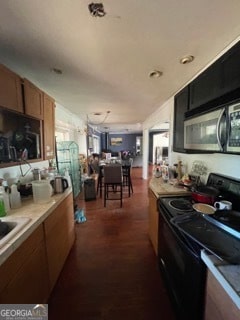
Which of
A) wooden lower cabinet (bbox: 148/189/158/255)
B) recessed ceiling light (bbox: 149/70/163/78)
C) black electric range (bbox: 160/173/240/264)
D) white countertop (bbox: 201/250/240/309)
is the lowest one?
wooden lower cabinet (bbox: 148/189/158/255)

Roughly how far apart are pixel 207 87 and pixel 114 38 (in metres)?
0.87

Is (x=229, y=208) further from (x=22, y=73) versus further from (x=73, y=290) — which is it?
(x=22, y=73)

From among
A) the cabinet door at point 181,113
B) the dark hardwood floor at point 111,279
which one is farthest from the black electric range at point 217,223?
the dark hardwood floor at point 111,279

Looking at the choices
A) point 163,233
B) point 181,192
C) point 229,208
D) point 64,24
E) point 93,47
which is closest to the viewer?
point 64,24

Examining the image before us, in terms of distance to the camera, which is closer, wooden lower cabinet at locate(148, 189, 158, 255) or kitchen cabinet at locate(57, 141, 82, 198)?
wooden lower cabinet at locate(148, 189, 158, 255)

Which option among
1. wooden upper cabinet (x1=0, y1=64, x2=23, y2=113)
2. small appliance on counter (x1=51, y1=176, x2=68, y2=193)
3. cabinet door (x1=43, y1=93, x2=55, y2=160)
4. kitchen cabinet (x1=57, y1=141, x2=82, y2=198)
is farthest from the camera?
kitchen cabinet (x1=57, y1=141, x2=82, y2=198)

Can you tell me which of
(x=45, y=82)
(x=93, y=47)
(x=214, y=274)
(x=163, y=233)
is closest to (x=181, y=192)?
(x=163, y=233)

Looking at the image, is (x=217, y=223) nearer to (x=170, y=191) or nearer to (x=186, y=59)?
(x=170, y=191)

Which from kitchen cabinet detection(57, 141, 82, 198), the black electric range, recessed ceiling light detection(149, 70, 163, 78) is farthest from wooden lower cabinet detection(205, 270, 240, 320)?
kitchen cabinet detection(57, 141, 82, 198)

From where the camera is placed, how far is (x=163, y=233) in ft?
5.23

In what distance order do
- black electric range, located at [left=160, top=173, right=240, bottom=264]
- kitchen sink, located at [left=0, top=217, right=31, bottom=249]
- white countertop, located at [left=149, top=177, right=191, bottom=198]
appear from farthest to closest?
1. white countertop, located at [left=149, top=177, right=191, bottom=198]
2. kitchen sink, located at [left=0, top=217, right=31, bottom=249]
3. black electric range, located at [left=160, top=173, right=240, bottom=264]

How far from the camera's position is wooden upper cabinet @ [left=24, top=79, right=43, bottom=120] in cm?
162

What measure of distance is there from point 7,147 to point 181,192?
1.85 m

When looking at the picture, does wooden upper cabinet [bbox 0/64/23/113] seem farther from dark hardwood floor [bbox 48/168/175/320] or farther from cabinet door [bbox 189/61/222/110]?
dark hardwood floor [bbox 48/168/175/320]
